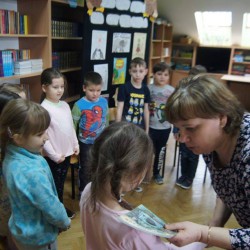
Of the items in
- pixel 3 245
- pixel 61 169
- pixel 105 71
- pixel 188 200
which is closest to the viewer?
pixel 3 245

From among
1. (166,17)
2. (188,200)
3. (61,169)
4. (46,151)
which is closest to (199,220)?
(188,200)

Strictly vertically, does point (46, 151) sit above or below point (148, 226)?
below

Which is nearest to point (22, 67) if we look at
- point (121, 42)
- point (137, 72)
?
point (137, 72)

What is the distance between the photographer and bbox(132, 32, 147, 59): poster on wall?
3897mm

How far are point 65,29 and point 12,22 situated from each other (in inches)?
35.5

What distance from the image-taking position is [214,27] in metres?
6.98

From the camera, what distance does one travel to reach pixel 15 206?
1298mm

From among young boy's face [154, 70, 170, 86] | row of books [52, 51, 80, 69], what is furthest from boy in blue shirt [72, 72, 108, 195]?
row of books [52, 51, 80, 69]

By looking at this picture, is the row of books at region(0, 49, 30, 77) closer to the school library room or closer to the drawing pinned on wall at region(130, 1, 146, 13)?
the school library room

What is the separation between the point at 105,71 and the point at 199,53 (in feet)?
15.2

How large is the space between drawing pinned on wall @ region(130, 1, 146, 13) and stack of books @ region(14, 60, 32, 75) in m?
1.62

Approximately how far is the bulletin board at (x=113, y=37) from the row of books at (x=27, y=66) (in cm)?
51

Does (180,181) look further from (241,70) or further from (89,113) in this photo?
(241,70)

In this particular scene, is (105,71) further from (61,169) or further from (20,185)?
(20,185)
